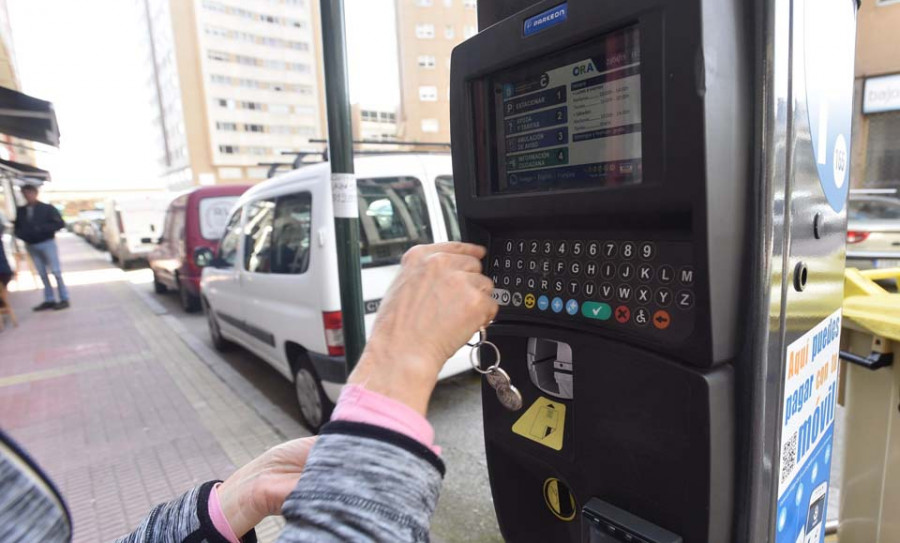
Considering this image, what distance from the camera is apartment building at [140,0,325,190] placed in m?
48.5

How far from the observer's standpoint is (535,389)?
1.17 meters

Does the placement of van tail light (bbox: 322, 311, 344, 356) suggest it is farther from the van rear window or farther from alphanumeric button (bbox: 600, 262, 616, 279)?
the van rear window

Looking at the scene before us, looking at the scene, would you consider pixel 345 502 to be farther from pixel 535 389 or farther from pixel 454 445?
pixel 454 445

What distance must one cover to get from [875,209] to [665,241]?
8070 mm

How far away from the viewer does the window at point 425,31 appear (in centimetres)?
4466

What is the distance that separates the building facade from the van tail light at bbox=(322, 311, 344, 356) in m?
10.9

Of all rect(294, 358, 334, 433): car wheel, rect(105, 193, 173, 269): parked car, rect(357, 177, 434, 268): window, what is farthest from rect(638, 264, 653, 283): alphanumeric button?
rect(105, 193, 173, 269): parked car

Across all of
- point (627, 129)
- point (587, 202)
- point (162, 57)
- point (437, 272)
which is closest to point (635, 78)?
point (627, 129)

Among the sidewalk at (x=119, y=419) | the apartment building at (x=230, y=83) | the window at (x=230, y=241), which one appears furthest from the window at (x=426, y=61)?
the window at (x=230, y=241)

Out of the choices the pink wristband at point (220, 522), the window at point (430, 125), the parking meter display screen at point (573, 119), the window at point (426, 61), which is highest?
the window at point (426, 61)

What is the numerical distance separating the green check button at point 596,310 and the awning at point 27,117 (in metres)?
1.76

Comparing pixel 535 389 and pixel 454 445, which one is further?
pixel 454 445

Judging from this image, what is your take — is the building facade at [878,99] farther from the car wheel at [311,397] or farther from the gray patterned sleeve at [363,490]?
the gray patterned sleeve at [363,490]

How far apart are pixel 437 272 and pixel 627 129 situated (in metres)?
0.41
